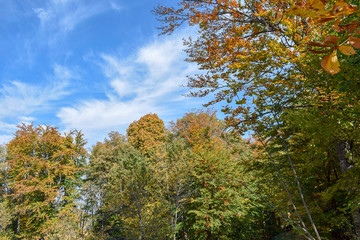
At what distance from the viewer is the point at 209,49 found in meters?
5.26

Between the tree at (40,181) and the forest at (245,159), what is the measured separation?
0.09 meters

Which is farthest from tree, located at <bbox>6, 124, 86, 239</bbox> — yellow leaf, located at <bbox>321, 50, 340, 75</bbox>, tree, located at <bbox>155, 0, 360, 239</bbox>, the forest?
yellow leaf, located at <bbox>321, 50, 340, 75</bbox>

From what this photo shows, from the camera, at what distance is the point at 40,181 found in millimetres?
13688

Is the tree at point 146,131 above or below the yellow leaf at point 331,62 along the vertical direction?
above

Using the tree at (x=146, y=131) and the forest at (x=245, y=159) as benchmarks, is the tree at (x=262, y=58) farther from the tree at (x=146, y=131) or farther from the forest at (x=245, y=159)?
the tree at (x=146, y=131)

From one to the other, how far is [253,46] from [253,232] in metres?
15.2

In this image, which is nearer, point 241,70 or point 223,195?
point 241,70

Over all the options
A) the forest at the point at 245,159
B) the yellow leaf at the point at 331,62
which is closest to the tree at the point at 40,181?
the forest at the point at 245,159

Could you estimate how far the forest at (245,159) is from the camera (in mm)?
3167

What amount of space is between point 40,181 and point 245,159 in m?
14.5

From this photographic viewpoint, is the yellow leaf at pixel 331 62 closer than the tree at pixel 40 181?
Yes

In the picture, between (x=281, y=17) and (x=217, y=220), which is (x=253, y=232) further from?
(x=281, y=17)

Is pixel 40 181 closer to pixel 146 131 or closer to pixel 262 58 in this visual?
pixel 146 131

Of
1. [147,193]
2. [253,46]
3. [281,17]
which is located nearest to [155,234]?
[147,193]
